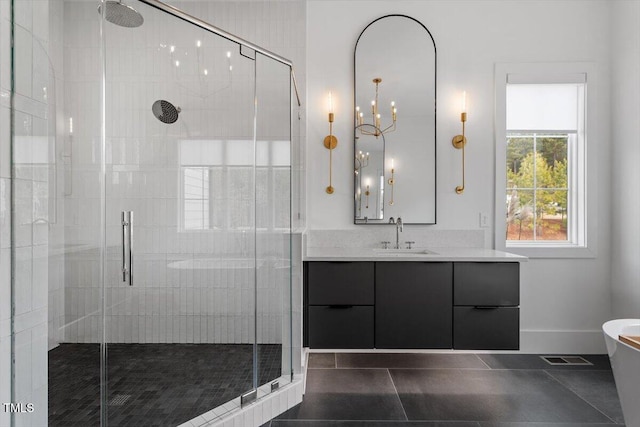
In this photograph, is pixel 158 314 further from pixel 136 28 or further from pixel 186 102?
pixel 136 28

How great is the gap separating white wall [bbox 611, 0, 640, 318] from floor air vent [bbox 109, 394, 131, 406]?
3.29 meters

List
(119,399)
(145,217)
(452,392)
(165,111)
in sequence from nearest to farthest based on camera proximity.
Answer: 1. (119,399)
2. (145,217)
3. (165,111)
4. (452,392)

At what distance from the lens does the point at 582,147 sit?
3127 millimetres

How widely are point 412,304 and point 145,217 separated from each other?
1.67m

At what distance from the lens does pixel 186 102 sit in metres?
1.88

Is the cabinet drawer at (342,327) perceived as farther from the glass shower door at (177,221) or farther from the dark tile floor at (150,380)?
the glass shower door at (177,221)

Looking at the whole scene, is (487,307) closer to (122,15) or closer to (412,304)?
(412,304)

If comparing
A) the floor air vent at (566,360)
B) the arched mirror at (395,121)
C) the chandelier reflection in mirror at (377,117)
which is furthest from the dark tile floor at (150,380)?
the floor air vent at (566,360)

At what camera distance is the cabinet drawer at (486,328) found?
2.47 m

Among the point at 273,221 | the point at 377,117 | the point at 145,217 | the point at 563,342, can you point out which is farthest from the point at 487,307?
the point at 145,217

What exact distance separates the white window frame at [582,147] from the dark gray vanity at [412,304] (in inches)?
29.6

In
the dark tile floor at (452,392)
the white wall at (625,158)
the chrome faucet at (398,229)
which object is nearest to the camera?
the dark tile floor at (452,392)

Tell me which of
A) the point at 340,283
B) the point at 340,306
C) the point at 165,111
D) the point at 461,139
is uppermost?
the point at 461,139

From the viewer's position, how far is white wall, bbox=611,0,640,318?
111 inches
